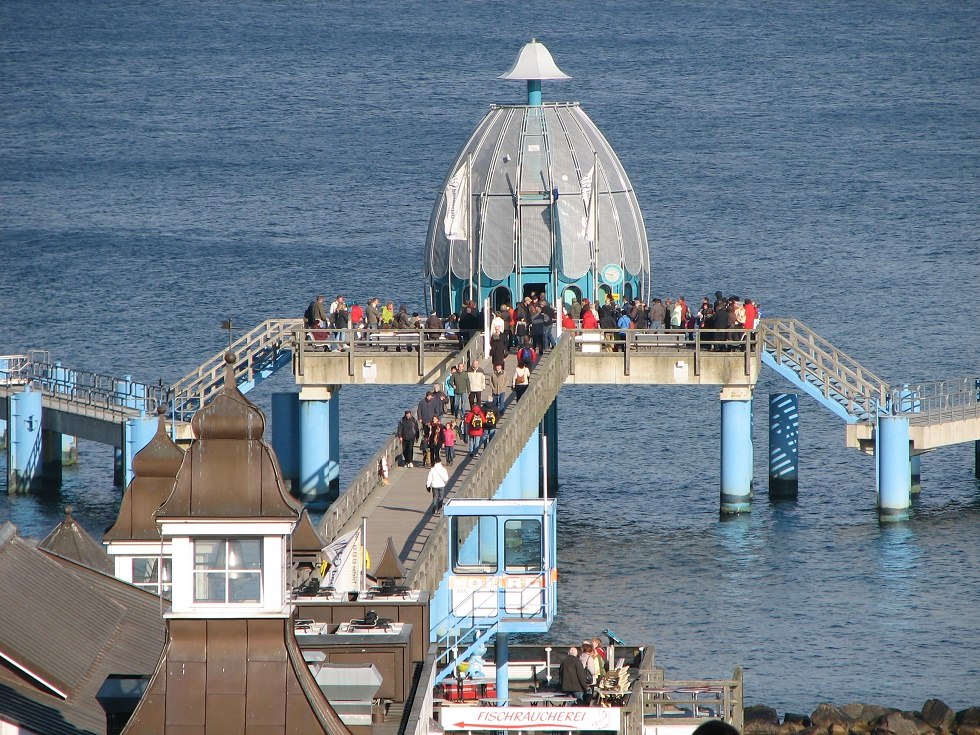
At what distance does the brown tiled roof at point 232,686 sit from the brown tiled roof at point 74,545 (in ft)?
33.5

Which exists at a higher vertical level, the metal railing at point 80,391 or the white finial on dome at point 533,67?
the white finial on dome at point 533,67

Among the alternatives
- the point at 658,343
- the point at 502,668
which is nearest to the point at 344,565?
the point at 502,668

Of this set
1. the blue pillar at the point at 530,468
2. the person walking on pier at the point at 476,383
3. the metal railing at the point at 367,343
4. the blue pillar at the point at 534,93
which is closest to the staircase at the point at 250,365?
the metal railing at the point at 367,343

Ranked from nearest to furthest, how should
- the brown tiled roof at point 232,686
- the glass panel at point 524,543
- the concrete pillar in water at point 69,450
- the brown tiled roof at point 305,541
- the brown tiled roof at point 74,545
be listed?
the brown tiled roof at point 232,686
the brown tiled roof at point 305,541
the brown tiled roof at point 74,545
the glass panel at point 524,543
the concrete pillar in water at point 69,450

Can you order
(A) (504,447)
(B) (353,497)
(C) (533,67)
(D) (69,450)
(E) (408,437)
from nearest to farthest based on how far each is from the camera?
(B) (353,497) < (E) (408,437) < (A) (504,447) < (C) (533,67) < (D) (69,450)

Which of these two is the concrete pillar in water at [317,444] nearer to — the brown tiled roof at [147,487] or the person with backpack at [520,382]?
the person with backpack at [520,382]

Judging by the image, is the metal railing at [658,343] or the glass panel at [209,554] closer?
the glass panel at [209,554]

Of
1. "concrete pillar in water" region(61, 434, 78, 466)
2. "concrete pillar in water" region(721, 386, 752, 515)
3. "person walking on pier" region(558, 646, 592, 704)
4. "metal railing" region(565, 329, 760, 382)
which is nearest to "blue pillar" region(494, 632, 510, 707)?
"person walking on pier" region(558, 646, 592, 704)

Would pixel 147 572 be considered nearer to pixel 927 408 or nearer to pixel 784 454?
pixel 784 454

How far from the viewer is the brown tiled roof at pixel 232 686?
25281mm

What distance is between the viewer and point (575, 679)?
3950cm

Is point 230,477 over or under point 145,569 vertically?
over

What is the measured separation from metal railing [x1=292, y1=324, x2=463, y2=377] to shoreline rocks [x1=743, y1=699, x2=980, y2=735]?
1693 centimetres

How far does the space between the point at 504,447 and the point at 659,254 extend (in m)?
58.4
